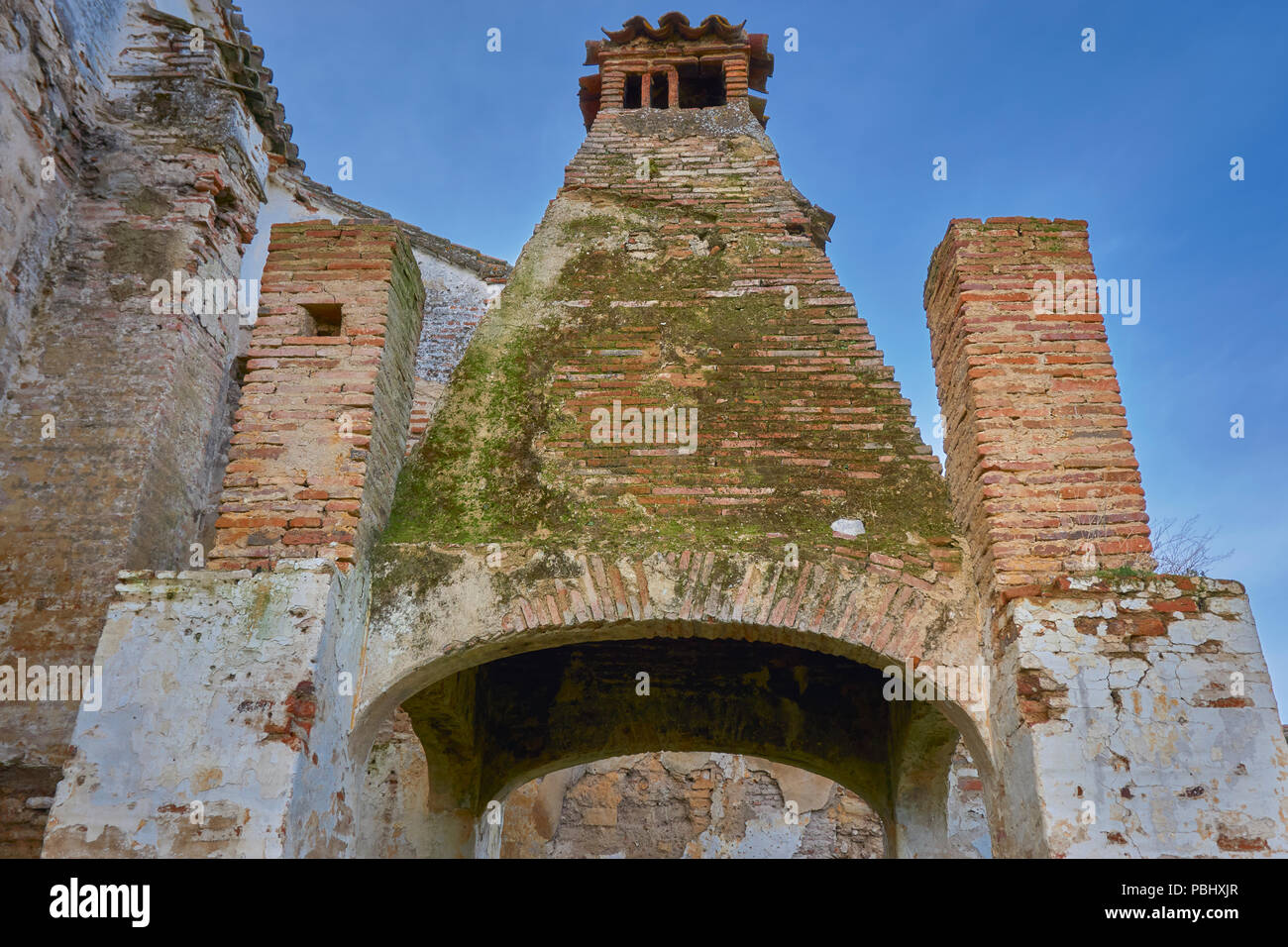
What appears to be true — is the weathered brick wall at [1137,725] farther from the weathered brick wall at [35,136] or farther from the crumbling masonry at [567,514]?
the weathered brick wall at [35,136]

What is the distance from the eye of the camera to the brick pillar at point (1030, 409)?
4.34 meters

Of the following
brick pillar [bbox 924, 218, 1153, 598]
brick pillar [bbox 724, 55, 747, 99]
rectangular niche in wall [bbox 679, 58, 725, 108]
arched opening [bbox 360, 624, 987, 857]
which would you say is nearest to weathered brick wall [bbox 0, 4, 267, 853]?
arched opening [bbox 360, 624, 987, 857]

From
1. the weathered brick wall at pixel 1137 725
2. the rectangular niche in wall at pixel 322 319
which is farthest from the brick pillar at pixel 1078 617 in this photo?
the rectangular niche in wall at pixel 322 319

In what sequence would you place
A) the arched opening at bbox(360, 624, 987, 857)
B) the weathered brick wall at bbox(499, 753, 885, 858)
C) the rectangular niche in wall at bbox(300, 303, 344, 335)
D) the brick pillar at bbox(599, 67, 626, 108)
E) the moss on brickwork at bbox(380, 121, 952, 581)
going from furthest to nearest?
the weathered brick wall at bbox(499, 753, 885, 858) → the brick pillar at bbox(599, 67, 626, 108) → the arched opening at bbox(360, 624, 987, 857) → the rectangular niche in wall at bbox(300, 303, 344, 335) → the moss on brickwork at bbox(380, 121, 952, 581)

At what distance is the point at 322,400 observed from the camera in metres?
4.83

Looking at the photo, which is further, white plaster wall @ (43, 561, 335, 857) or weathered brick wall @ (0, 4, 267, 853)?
weathered brick wall @ (0, 4, 267, 853)

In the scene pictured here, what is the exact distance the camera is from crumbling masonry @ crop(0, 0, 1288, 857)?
397 centimetres

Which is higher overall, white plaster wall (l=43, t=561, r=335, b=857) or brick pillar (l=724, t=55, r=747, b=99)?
brick pillar (l=724, t=55, r=747, b=99)

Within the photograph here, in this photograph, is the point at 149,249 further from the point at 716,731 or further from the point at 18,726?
the point at 716,731

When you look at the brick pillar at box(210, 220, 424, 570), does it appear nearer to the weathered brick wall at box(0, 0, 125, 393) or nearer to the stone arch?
the stone arch

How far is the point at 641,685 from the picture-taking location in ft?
23.7

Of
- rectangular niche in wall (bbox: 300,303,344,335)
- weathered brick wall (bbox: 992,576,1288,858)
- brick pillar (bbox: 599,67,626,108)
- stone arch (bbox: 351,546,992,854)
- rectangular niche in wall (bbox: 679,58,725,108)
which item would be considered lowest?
weathered brick wall (bbox: 992,576,1288,858)

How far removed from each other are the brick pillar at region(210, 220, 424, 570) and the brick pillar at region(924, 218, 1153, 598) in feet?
9.21

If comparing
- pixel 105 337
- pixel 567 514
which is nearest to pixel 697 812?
pixel 567 514
